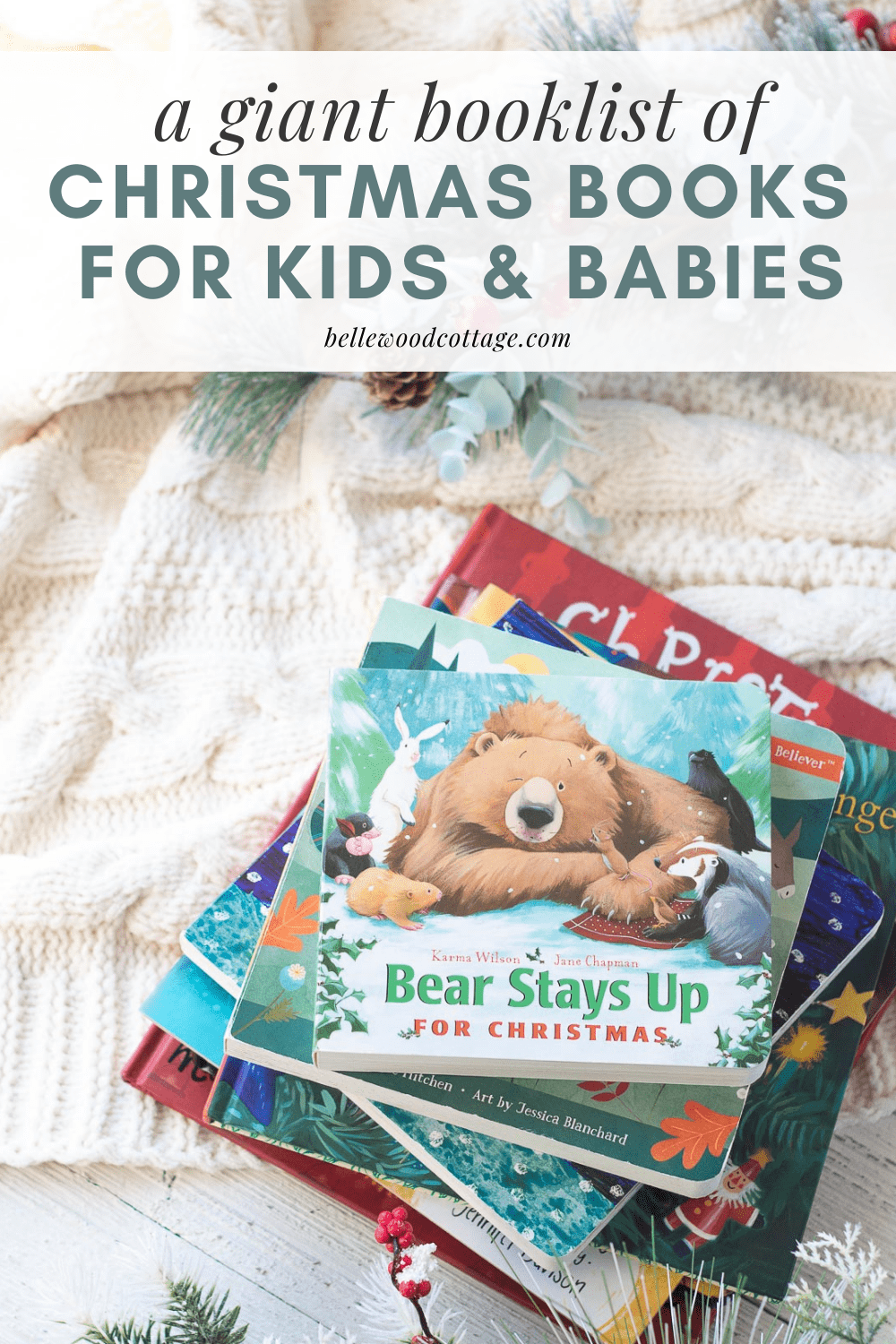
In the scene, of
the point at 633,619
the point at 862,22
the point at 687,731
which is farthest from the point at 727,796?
the point at 862,22

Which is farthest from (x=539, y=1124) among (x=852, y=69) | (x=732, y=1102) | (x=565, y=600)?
(x=852, y=69)

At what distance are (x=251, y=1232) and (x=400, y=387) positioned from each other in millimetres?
594

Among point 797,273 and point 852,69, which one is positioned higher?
point 852,69

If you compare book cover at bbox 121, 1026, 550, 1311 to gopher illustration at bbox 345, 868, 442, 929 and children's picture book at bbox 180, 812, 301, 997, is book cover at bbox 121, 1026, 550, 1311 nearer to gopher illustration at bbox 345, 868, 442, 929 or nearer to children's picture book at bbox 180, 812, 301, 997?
children's picture book at bbox 180, 812, 301, 997

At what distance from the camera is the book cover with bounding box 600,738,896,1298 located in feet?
2.18

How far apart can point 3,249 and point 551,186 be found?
0.41 m

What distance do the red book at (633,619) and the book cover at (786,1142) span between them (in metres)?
0.06

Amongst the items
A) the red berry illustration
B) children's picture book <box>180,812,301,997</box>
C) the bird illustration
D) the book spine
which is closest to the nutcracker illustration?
the bird illustration

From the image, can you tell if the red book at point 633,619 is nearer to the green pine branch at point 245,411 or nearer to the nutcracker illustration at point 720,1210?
the green pine branch at point 245,411

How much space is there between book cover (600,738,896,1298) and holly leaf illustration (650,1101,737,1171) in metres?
0.08

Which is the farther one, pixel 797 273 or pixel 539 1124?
pixel 797 273

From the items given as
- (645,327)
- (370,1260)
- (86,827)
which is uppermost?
(645,327)

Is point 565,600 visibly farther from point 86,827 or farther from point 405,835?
point 86,827

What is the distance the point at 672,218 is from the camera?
740mm
